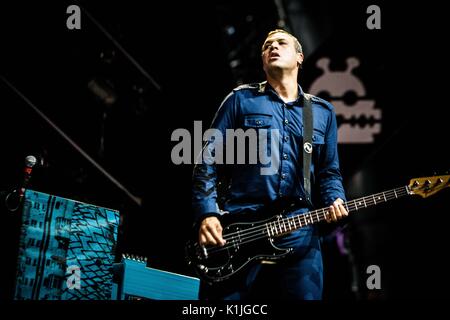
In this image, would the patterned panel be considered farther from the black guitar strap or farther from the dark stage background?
the dark stage background

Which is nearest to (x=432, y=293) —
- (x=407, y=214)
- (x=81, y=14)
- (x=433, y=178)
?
(x=407, y=214)

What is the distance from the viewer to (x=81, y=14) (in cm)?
523

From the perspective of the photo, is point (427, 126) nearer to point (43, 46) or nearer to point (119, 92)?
point (119, 92)

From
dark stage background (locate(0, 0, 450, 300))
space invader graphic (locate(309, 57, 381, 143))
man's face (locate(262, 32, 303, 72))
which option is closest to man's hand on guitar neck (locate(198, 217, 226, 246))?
man's face (locate(262, 32, 303, 72))

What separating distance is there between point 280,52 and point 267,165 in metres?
0.83

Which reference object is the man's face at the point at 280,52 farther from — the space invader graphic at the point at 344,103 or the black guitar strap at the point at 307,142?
the space invader graphic at the point at 344,103

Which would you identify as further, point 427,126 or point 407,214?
point 407,214

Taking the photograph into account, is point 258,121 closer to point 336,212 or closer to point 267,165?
point 267,165

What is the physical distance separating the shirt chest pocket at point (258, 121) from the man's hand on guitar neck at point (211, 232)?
0.72m

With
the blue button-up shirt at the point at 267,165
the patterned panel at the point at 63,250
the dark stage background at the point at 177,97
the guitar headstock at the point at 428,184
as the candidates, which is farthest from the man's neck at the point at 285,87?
the dark stage background at the point at 177,97

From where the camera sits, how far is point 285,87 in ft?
11.4

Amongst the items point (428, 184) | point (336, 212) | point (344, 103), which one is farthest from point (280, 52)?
point (344, 103)
